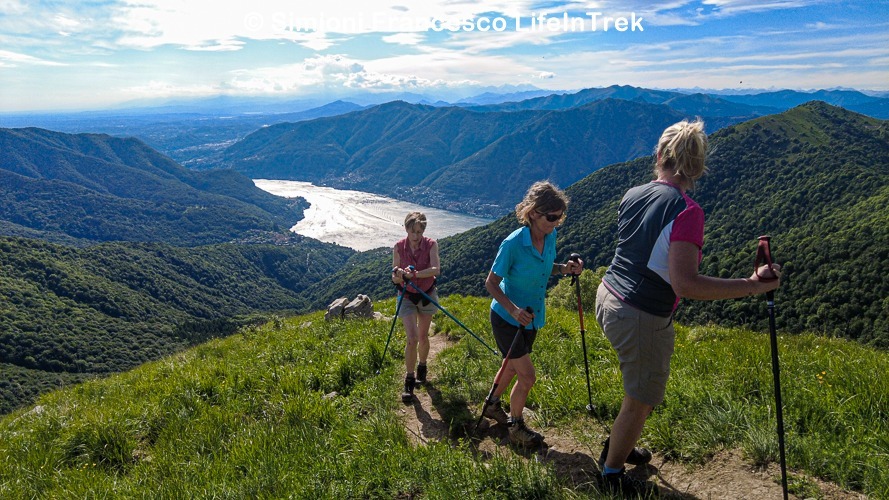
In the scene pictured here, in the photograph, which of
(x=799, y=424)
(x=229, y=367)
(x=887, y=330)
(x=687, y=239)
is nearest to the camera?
(x=687, y=239)

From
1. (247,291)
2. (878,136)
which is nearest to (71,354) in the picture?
(247,291)

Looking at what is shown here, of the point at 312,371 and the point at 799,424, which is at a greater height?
the point at 799,424

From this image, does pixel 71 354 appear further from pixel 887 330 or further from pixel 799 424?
pixel 887 330

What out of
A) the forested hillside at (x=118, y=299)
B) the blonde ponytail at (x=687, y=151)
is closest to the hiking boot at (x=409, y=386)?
the blonde ponytail at (x=687, y=151)

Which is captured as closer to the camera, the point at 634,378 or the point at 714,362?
the point at 634,378

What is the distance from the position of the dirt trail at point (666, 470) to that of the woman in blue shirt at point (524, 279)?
11.0 inches

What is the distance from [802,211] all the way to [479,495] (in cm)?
13699

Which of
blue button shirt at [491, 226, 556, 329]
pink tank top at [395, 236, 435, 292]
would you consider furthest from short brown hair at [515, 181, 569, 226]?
pink tank top at [395, 236, 435, 292]

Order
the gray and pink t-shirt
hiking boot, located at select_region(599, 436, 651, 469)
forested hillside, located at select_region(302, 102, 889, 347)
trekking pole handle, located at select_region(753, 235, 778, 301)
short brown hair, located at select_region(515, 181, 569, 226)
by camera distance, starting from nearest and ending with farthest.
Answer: trekking pole handle, located at select_region(753, 235, 778, 301)
the gray and pink t-shirt
hiking boot, located at select_region(599, 436, 651, 469)
short brown hair, located at select_region(515, 181, 569, 226)
forested hillside, located at select_region(302, 102, 889, 347)

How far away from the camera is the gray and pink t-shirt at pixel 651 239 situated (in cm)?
320

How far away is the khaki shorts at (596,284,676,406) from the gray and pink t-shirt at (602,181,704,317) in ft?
0.24

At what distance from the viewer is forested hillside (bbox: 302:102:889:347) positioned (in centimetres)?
6116

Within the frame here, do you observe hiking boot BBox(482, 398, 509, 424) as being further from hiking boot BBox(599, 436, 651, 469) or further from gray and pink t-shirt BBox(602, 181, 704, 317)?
gray and pink t-shirt BBox(602, 181, 704, 317)

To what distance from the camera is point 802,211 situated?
111 meters
